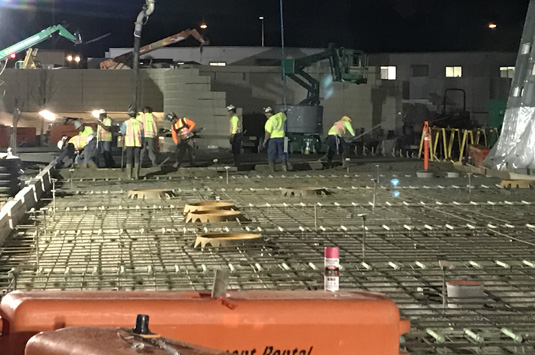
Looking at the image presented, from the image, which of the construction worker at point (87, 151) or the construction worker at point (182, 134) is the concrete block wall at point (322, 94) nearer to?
the construction worker at point (87, 151)

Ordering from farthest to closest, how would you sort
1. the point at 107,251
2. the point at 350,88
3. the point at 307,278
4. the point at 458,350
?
the point at 350,88, the point at 107,251, the point at 307,278, the point at 458,350

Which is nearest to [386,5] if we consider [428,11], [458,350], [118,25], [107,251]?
[428,11]

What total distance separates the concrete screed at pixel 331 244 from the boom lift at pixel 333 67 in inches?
643

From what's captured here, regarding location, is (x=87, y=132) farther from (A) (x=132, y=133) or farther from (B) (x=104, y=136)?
(A) (x=132, y=133)

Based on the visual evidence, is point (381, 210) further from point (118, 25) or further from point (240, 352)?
point (118, 25)

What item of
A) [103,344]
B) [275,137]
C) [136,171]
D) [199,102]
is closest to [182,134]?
[136,171]

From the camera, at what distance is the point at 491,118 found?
33.7 meters

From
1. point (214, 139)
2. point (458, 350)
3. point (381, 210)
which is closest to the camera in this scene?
point (458, 350)

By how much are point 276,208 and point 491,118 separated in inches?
842

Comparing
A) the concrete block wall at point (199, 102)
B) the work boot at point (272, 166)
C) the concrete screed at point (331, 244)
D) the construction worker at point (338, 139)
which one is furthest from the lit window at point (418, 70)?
the concrete screed at point (331, 244)

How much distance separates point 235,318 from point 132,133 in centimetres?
1519

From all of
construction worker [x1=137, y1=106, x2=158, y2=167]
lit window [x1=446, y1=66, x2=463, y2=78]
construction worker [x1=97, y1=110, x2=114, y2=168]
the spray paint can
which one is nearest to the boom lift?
construction worker [x1=97, y1=110, x2=114, y2=168]

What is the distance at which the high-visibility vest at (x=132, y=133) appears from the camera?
19.9 m

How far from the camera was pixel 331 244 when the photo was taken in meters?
10.6
